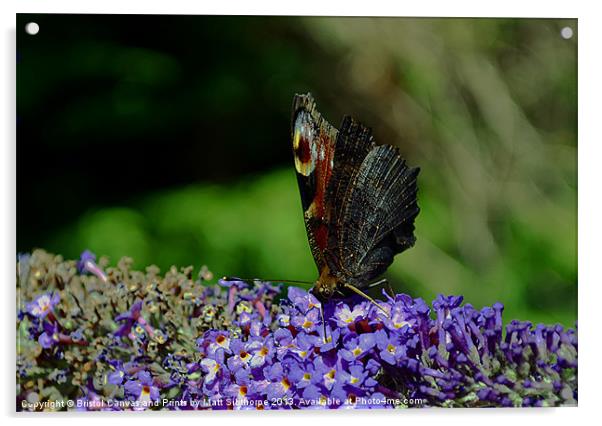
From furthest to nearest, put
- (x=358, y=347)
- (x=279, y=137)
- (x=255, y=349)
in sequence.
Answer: (x=279, y=137) → (x=255, y=349) → (x=358, y=347)

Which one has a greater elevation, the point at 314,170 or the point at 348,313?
the point at 314,170

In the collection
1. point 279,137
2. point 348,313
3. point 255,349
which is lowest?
point 255,349

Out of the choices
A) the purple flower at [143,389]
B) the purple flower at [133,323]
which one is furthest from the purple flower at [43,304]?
the purple flower at [143,389]

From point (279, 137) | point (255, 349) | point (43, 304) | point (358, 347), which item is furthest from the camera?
point (279, 137)

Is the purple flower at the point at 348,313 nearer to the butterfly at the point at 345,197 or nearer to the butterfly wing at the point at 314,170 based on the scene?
the butterfly at the point at 345,197

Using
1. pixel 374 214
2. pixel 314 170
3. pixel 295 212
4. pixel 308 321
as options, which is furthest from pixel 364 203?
pixel 295 212

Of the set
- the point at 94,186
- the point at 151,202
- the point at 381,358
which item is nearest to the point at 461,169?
the point at 381,358

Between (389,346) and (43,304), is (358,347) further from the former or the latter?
(43,304)
